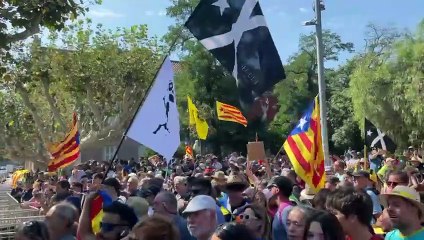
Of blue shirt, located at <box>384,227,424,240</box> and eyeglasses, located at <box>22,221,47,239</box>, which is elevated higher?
eyeglasses, located at <box>22,221,47,239</box>

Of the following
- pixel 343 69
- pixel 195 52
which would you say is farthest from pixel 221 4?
pixel 343 69

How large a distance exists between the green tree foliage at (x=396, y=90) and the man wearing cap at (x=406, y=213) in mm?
27783

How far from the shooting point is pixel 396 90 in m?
33.8

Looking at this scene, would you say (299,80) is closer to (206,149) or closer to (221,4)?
(206,149)

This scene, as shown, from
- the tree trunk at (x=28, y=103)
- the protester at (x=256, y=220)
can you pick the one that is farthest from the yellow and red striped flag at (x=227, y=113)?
the protester at (x=256, y=220)

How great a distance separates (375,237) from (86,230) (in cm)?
273

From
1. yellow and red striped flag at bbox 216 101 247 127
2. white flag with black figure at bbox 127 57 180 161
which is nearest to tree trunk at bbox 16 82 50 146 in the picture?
yellow and red striped flag at bbox 216 101 247 127

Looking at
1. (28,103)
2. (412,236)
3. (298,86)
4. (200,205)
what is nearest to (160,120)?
(200,205)

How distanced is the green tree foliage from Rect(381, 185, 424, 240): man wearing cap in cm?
2778

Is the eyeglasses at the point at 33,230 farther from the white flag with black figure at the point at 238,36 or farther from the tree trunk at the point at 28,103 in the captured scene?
the tree trunk at the point at 28,103

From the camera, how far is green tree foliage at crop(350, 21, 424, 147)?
1262 inches

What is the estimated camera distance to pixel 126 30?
31812 millimetres

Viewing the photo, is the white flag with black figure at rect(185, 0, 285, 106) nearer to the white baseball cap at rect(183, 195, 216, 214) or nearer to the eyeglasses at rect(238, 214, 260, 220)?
the eyeglasses at rect(238, 214, 260, 220)

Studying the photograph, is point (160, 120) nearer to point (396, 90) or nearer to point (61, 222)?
point (61, 222)
